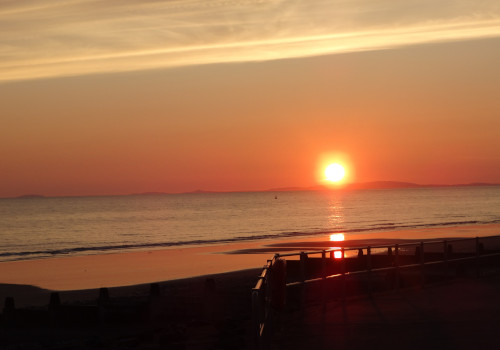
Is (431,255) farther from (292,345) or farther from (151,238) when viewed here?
(151,238)

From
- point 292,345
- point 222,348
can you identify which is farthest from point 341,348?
point 222,348

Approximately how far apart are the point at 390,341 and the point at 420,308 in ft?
12.6

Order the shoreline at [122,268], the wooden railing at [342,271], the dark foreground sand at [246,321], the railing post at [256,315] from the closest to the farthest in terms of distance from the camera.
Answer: the railing post at [256,315] → the wooden railing at [342,271] → the dark foreground sand at [246,321] → the shoreline at [122,268]

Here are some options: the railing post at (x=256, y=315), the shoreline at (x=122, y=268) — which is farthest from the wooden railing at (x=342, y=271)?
the shoreline at (x=122, y=268)

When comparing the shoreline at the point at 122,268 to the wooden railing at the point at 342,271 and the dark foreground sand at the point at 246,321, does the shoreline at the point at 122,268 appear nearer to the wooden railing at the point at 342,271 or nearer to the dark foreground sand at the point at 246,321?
the dark foreground sand at the point at 246,321

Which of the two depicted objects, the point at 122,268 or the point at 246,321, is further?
the point at 122,268

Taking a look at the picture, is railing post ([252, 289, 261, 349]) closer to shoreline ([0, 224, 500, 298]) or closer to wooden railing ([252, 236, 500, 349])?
wooden railing ([252, 236, 500, 349])

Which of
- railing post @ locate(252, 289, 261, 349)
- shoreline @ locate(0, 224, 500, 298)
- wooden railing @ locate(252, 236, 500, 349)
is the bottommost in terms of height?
railing post @ locate(252, 289, 261, 349)

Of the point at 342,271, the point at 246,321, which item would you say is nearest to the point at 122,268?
the point at 246,321

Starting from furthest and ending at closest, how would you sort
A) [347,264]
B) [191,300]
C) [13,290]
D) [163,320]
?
1. [13,290]
2. [347,264]
3. [191,300]
4. [163,320]

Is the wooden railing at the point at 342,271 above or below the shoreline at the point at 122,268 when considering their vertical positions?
below

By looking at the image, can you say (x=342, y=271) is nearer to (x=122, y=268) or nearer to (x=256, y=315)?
(x=256, y=315)

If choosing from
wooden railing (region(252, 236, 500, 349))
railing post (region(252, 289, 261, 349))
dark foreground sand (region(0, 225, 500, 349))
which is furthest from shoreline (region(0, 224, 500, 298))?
railing post (region(252, 289, 261, 349))

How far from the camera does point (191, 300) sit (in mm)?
19688
